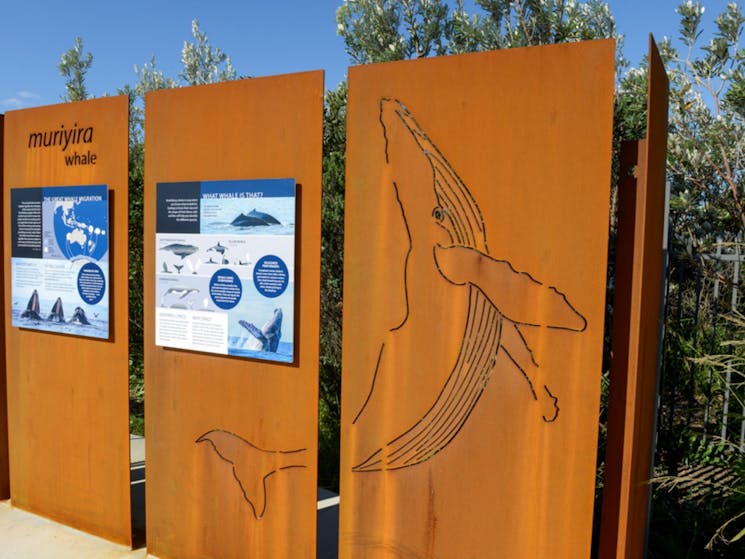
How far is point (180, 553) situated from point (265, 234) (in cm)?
198

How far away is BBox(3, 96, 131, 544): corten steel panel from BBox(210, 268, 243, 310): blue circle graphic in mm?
739

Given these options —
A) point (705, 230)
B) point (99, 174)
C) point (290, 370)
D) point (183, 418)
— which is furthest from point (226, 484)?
point (705, 230)

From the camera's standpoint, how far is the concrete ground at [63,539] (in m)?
3.88

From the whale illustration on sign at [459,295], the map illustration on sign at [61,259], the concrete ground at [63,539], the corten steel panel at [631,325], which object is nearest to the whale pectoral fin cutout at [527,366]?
the whale illustration on sign at [459,295]

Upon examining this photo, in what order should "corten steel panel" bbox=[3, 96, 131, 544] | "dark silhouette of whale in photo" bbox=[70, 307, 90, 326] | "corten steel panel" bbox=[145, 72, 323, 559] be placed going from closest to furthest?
"corten steel panel" bbox=[145, 72, 323, 559] → "corten steel panel" bbox=[3, 96, 131, 544] → "dark silhouette of whale in photo" bbox=[70, 307, 90, 326]

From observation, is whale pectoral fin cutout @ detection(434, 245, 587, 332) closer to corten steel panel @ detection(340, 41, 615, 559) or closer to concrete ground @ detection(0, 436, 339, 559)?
corten steel panel @ detection(340, 41, 615, 559)

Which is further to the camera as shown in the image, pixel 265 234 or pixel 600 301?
pixel 265 234

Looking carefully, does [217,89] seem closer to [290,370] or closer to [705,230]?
[290,370]

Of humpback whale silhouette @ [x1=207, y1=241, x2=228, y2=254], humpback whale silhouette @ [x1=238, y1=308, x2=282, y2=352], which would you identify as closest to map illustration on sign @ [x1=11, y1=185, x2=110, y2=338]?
humpback whale silhouette @ [x1=207, y1=241, x2=228, y2=254]

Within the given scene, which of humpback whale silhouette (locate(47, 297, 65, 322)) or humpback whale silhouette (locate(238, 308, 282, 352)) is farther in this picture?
humpback whale silhouette (locate(47, 297, 65, 322))

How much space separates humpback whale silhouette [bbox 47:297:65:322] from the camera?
4062 millimetres

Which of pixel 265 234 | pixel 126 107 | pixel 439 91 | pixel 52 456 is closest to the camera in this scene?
pixel 439 91

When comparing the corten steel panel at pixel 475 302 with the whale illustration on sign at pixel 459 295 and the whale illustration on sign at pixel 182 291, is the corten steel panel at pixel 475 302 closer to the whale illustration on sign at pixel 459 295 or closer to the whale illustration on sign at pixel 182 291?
the whale illustration on sign at pixel 459 295

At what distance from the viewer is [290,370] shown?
10.7 ft
